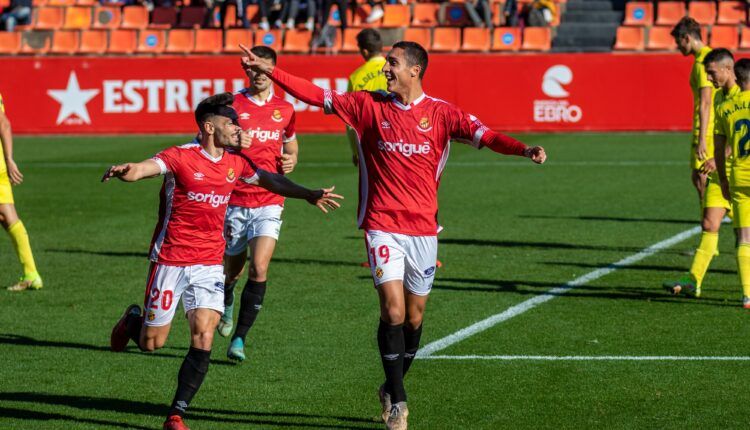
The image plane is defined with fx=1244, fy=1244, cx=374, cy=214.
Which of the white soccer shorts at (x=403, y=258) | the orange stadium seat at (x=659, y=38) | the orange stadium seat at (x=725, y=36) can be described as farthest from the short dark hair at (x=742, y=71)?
the orange stadium seat at (x=659, y=38)

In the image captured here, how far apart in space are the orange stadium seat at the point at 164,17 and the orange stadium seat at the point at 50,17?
2.70 meters

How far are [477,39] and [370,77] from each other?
64.3 feet

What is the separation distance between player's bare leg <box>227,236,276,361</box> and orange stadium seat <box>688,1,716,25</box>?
25.3 meters

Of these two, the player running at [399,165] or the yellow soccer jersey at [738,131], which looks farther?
the yellow soccer jersey at [738,131]

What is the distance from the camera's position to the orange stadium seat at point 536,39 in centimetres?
3278

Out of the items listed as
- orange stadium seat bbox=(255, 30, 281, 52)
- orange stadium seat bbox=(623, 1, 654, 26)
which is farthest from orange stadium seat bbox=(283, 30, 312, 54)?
orange stadium seat bbox=(623, 1, 654, 26)

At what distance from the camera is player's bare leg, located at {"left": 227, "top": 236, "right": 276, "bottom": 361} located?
380 inches

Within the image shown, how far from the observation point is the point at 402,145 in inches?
312

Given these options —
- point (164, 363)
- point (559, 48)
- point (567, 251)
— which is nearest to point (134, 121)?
point (559, 48)

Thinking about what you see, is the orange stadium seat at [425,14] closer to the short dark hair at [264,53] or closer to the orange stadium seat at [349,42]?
the orange stadium seat at [349,42]

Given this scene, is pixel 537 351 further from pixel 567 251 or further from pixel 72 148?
pixel 72 148

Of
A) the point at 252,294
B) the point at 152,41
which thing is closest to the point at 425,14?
the point at 152,41

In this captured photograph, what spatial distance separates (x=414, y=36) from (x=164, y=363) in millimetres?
24876

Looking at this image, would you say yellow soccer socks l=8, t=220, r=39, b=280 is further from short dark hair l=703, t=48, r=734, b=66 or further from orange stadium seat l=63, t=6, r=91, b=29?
orange stadium seat l=63, t=6, r=91, b=29
